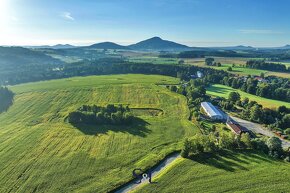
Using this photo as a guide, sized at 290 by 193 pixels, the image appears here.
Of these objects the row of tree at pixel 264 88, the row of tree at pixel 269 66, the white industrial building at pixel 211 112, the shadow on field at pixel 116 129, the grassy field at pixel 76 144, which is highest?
the row of tree at pixel 269 66

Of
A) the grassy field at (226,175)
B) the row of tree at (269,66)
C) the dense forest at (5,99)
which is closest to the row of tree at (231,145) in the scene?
the grassy field at (226,175)

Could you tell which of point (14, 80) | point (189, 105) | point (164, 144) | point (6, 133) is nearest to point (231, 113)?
point (189, 105)

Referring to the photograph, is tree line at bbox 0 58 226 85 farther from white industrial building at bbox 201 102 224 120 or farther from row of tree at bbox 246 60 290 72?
white industrial building at bbox 201 102 224 120

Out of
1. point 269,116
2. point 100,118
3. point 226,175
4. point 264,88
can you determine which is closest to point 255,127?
point 269,116

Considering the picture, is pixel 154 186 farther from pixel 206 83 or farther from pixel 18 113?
pixel 206 83

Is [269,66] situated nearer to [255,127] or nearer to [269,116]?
[269,116]

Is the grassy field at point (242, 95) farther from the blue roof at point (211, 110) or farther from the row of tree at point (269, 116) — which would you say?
the blue roof at point (211, 110)
